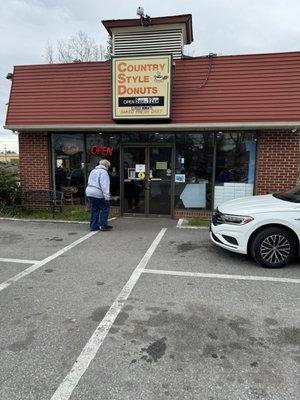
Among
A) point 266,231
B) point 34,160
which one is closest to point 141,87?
point 34,160

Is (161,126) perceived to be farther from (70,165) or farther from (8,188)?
(8,188)

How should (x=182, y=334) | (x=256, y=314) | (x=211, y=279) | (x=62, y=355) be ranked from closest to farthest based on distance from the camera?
(x=62, y=355) → (x=182, y=334) → (x=256, y=314) → (x=211, y=279)

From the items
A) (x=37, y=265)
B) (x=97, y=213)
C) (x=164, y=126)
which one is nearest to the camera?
(x=37, y=265)

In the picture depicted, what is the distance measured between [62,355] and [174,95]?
291 inches

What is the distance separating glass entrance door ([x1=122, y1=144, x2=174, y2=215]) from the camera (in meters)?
9.35

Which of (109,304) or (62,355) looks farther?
(109,304)

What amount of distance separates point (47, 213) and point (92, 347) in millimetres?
7142

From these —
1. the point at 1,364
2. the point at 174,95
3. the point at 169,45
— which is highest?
the point at 169,45

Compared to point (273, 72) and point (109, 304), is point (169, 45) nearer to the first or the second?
point (273, 72)

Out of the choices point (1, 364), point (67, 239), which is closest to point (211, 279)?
point (1, 364)

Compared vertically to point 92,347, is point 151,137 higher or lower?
higher

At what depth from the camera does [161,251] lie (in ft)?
21.0

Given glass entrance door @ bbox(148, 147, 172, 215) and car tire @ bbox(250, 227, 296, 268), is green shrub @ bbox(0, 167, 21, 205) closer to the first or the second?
glass entrance door @ bbox(148, 147, 172, 215)

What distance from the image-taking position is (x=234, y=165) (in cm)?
905
